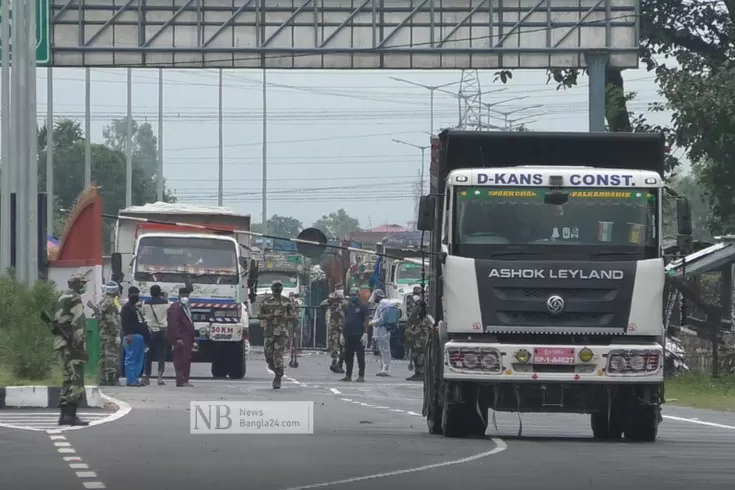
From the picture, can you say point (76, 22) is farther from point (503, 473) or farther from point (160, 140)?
point (160, 140)

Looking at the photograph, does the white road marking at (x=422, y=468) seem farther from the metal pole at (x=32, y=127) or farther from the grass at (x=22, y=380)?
the metal pole at (x=32, y=127)

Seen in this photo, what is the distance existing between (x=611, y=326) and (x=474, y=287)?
4.45ft

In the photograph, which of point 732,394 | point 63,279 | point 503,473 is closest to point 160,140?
point 63,279

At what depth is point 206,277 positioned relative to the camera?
116ft

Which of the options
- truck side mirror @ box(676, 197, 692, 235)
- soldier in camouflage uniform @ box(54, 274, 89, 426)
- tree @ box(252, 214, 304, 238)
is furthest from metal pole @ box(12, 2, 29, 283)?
tree @ box(252, 214, 304, 238)

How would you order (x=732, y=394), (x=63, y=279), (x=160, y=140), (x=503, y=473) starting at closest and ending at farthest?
(x=503, y=473), (x=732, y=394), (x=63, y=279), (x=160, y=140)

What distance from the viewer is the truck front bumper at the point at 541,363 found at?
17812 millimetres

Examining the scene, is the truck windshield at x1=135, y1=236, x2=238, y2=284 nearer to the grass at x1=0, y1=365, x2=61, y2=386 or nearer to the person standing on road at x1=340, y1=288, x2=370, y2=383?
the person standing on road at x1=340, y1=288, x2=370, y2=383

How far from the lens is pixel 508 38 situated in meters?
39.4

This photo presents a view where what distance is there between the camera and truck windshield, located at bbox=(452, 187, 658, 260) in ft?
58.7

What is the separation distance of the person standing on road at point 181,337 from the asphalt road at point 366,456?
7035 mm

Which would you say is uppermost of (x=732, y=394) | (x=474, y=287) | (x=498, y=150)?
(x=498, y=150)

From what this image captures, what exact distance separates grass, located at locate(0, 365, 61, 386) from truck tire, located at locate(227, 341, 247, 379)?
33.7ft

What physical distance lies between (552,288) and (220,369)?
62.9ft
